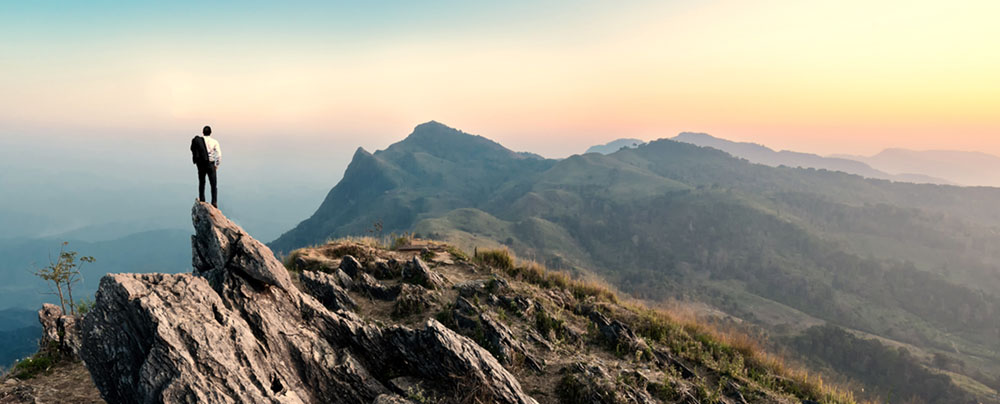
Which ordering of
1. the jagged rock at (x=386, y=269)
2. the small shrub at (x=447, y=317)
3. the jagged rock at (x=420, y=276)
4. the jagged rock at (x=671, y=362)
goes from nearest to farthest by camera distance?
the jagged rock at (x=671, y=362) → the small shrub at (x=447, y=317) → the jagged rock at (x=420, y=276) → the jagged rock at (x=386, y=269)

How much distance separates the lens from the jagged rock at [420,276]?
17.8 meters

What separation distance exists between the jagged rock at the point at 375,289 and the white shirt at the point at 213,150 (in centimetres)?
730

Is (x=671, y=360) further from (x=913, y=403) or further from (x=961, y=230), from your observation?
(x=961, y=230)

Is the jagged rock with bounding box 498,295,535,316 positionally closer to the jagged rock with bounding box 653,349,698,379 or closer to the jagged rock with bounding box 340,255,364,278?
the jagged rock with bounding box 653,349,698,379

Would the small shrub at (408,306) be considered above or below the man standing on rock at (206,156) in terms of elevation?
below

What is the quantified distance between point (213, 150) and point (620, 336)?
17110 millimetres

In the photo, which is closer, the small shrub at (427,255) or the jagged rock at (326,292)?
the jagged rock at (326,292)

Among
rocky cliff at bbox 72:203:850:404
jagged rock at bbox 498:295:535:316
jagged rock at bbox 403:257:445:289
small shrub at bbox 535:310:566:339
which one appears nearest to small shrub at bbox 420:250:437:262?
jagged rock at bbox 403:257:445:289

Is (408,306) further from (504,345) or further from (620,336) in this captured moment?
(620,336)

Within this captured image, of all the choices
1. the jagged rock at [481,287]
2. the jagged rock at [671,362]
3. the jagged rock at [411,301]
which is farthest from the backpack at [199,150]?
the jagged rock at [671,362]

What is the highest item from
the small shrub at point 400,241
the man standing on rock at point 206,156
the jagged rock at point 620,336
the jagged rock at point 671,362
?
the man standing on rock at point 206,156

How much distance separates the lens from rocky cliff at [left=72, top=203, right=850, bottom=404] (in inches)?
326

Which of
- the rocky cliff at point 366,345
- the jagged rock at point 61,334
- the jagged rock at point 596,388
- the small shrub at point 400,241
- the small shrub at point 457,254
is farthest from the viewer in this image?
the small shrub at point 400,241

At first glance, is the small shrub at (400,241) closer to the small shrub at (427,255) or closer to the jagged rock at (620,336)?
the small shrub at (427,255)
